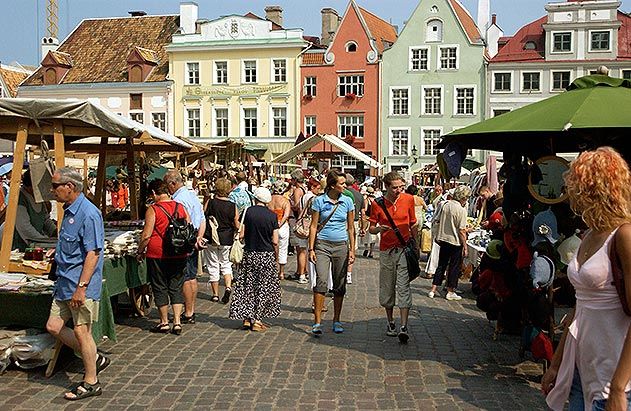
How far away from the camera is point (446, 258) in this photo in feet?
38.3

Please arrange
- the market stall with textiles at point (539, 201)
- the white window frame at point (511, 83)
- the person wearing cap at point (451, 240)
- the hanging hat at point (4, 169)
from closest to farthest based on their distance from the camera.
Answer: the market stall with textiles at point (539, 201) → the person wearing cap at point (451, 240) → the hanging hat at point (4, 169) → the white window frame at point (511, 83)

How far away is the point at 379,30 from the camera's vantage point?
51125 millimetres

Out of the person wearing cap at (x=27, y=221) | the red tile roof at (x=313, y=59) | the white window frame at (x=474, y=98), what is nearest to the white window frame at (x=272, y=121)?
the red tile roof at (x=313, y=59)

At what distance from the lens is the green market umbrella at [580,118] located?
5.90m

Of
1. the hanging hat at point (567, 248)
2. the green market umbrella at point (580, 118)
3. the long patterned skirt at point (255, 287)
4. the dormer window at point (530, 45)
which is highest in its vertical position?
the dormer window at point (530, 45)

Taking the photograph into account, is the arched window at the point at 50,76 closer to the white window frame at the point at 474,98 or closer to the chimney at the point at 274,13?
the chimney at the point at 274,13

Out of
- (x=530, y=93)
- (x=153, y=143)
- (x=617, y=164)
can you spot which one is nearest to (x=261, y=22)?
(x=530, y=93)

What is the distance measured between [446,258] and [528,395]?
5.46m

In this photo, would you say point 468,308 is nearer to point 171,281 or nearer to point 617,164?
point 171,281

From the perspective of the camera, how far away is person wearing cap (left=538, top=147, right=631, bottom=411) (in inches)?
124

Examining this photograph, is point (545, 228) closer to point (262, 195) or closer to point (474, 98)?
point (262, 195)

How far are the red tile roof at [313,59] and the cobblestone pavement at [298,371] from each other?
129ft

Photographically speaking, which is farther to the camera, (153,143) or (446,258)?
(153,143)

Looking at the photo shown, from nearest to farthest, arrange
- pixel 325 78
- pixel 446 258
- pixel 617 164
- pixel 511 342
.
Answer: pixel 617 164, pixel 511 342, pixel 446 258, pixel 325 78
